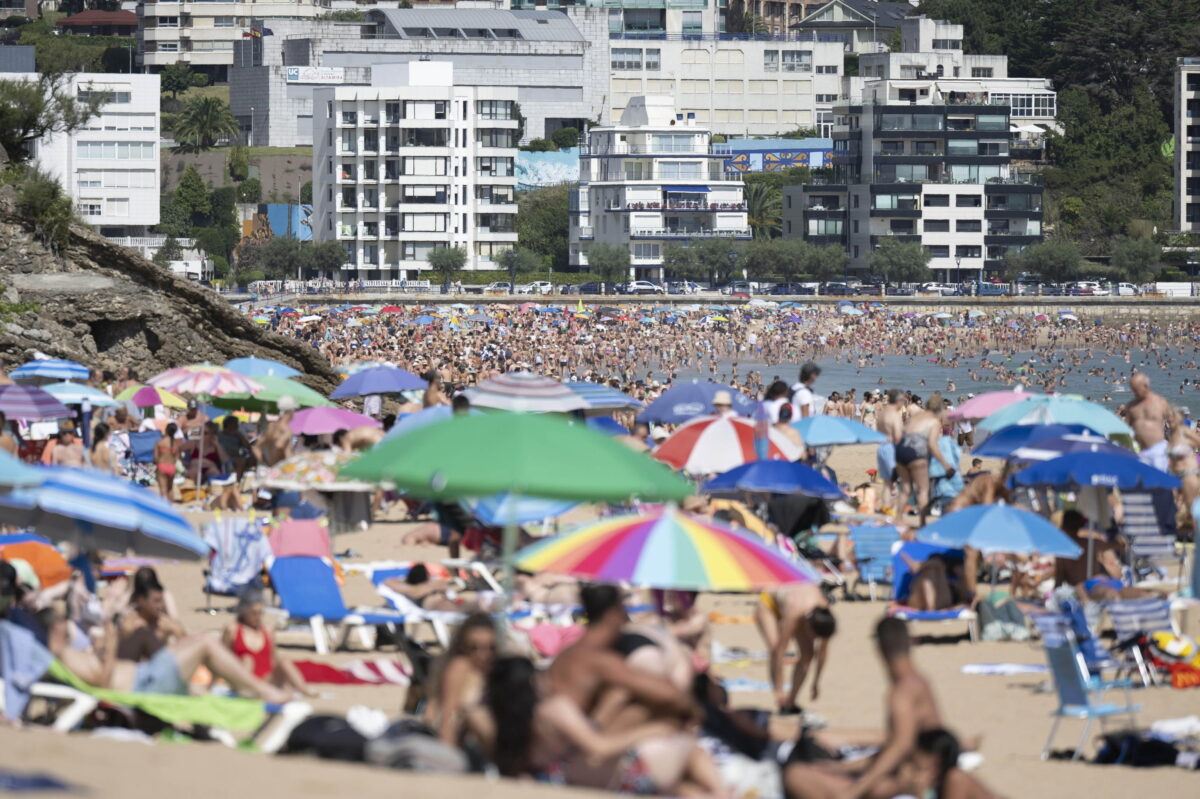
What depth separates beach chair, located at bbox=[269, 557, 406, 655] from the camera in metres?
9.04

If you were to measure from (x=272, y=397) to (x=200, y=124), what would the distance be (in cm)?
9505

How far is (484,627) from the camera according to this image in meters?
6.21

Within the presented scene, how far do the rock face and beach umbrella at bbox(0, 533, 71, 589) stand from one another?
11.4m

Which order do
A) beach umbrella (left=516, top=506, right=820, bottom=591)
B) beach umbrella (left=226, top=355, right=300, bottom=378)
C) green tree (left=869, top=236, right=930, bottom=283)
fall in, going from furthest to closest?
green tree (left=869, top=236, right=930, bottom=283) < beach umbrella (left=226, top=355, right=300, bottom=378) < beach umbrella (left=516, top=506, right=820, bottom=591)

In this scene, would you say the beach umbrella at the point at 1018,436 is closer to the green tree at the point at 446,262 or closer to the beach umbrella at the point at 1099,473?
the beach umbrella at the point at 1099,473

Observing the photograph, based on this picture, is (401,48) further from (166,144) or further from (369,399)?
(369,399)

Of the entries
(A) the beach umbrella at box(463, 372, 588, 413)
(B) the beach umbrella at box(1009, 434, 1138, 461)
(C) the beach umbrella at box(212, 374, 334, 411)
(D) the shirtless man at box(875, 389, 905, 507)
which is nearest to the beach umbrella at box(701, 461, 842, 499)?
(B) the beach umbrella at box(1009, 434, 1138, 461)

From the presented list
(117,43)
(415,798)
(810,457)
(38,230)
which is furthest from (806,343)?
(117,43)

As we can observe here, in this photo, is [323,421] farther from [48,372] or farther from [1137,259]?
[1137,259]

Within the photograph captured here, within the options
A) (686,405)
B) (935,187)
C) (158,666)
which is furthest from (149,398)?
(935,187)

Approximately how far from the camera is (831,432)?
44.1 ft

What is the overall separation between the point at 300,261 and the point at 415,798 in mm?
80738

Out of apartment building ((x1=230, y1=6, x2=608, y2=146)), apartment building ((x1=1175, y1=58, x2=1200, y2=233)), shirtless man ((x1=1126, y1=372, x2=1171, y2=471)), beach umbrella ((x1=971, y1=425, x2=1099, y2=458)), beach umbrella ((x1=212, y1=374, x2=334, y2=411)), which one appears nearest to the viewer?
beach umbrella ((x1=971, y1=425, x2=1099, y2=458))

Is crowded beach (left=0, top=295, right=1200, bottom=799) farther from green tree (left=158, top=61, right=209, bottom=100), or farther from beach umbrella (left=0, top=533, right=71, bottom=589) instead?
green tree (left=158, top=61, right=209, bottom=100)
